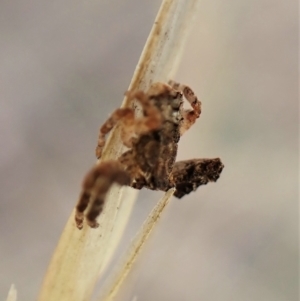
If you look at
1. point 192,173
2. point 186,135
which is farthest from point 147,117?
point 186,135

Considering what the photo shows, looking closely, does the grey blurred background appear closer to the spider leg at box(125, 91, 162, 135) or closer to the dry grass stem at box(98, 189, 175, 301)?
→ the dry grass stem at box(98, 189, 175, 301)

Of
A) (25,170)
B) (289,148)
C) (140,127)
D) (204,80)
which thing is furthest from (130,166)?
(289,148)

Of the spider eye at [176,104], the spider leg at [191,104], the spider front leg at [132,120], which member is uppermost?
the spider leg at [191,104]

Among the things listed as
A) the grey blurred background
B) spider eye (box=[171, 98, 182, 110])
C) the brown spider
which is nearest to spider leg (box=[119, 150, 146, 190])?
the brown spider

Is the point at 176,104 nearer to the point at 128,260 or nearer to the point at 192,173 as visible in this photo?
the point at 192,173

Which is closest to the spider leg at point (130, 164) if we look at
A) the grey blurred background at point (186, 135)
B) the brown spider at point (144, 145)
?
the brown spider at point (144, 145)

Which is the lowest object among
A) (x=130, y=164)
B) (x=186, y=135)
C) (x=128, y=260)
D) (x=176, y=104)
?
(x=128, y=260)

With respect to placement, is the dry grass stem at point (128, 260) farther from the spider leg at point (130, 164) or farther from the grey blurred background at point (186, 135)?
the grey blurred background at point (186, 135)
